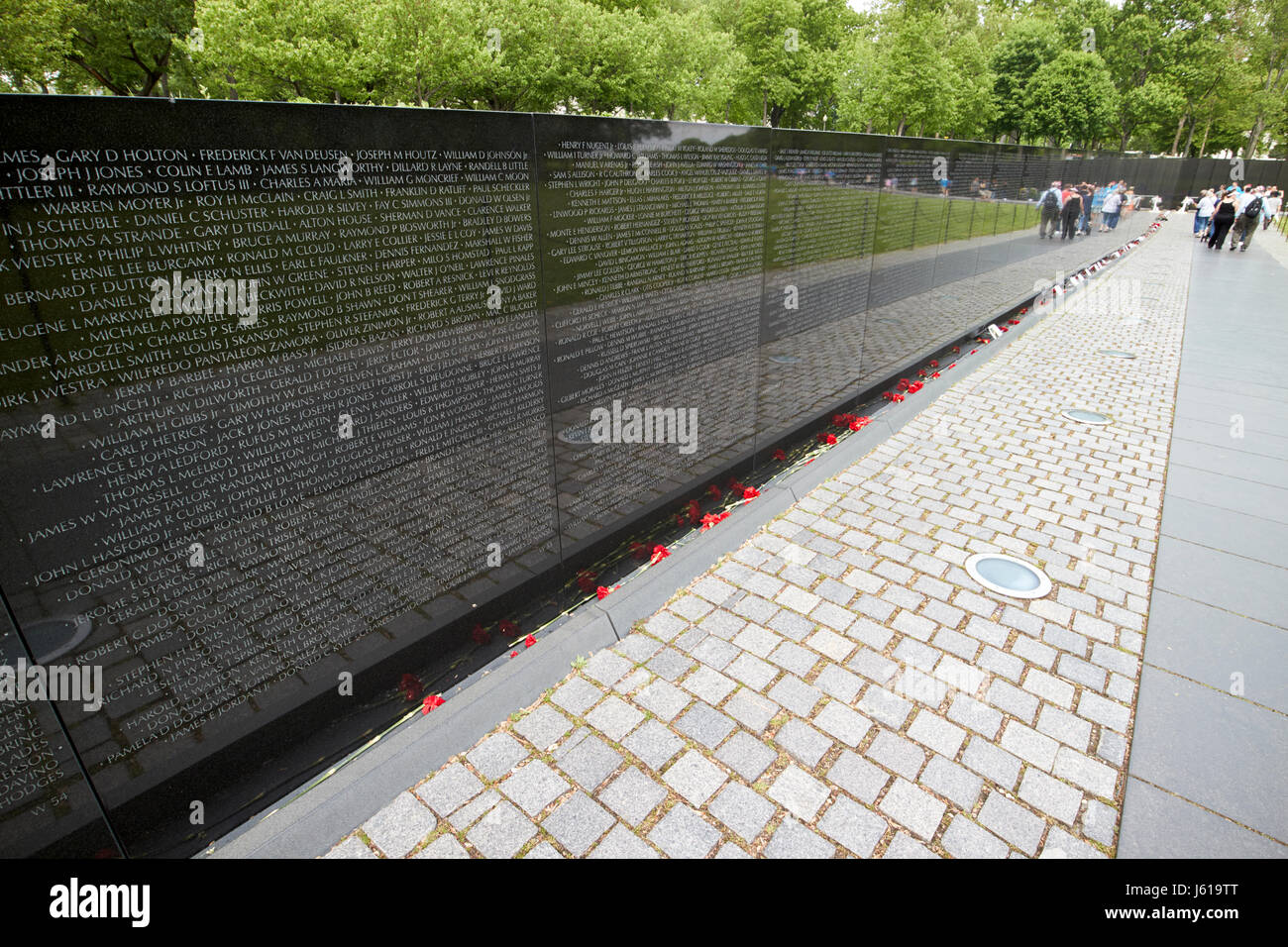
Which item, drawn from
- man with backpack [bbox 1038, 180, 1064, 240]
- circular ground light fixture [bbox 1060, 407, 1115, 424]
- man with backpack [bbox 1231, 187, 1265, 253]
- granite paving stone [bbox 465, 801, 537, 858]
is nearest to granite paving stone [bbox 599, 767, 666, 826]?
granite paving stone [bbox 465, 801, 537, 858]

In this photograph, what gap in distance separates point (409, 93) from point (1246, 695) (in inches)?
728

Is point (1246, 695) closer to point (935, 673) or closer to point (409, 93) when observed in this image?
point (935, 673)

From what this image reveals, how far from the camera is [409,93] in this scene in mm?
16141

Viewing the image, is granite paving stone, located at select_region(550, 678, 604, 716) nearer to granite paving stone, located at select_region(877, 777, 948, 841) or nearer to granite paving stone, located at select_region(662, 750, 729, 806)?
granite paving stone, located at select_region(662, 750, 729, 806)

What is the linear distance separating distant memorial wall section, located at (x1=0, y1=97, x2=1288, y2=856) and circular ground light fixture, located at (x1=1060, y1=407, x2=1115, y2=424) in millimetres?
5677

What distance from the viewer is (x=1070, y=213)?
67.0ft

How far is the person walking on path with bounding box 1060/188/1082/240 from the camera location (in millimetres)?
19953

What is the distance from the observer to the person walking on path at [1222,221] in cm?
2344

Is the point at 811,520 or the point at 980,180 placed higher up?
the point at 980,180

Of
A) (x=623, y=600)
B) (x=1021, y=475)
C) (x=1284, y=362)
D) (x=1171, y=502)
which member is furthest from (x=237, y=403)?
(x=1284, y=362)

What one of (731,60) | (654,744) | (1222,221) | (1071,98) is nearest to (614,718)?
(654,744)

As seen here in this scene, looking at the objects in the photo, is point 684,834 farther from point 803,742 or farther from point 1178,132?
point 1178,132

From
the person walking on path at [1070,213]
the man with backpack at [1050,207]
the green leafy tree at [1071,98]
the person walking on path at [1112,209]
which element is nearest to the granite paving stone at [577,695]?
the man with backpack at [1050,207]

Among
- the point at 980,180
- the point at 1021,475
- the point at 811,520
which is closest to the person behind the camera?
the point at 811,520
